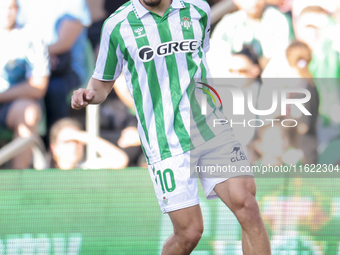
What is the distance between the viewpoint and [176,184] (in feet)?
8.21

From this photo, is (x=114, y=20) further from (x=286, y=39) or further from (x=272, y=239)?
(x=286, y=39)

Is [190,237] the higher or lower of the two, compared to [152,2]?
lower

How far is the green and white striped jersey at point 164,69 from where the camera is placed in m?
2.53

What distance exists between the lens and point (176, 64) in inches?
99.6

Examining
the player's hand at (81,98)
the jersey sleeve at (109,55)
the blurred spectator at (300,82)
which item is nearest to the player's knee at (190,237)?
the player's hand at (81,98)

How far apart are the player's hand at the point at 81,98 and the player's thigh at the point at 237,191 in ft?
2.85

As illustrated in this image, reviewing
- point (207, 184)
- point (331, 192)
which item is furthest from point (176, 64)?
point (331, 192)

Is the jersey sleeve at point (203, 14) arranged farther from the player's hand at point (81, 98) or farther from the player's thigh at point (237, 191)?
the player's thigh at point (237, 191)

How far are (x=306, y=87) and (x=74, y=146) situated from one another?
285 cm

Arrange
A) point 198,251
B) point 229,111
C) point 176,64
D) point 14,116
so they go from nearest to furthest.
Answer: point 176,64 < point 198,251 < point 229,111 < point 14,116

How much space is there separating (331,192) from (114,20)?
2146 millimetres

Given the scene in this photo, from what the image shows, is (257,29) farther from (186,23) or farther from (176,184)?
(176,184)

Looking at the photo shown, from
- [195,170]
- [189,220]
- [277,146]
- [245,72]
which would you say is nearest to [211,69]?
[245,72]

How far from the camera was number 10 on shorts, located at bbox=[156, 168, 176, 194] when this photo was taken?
8.24 feet
